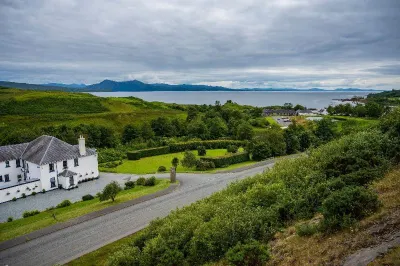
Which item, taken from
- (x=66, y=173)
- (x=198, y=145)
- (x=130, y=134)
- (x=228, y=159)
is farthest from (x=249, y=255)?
(x=130, y=134)

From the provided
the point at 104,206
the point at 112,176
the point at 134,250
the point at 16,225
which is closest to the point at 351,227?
the point at 134,250

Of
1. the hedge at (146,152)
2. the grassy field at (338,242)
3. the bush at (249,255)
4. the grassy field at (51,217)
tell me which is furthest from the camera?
the hedge at (146,152)

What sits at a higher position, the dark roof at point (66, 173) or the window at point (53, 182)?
the dark roof at point (66, 173)

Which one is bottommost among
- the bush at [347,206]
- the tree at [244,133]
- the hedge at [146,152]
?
the hedge at [146,152]

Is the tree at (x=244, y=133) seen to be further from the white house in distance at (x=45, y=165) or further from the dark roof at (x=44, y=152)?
the dark roof at (x=44, y=152)

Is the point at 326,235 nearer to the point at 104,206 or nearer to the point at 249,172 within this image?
the point at 104,206

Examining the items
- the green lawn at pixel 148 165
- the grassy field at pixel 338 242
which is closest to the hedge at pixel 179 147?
the green lawn at pixel 148 165

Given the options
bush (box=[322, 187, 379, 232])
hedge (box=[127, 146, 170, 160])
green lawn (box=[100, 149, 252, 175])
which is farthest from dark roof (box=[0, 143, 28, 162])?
bush (box=[322, 187, 379, 232])
